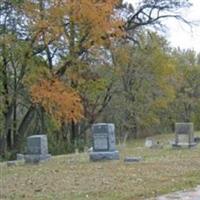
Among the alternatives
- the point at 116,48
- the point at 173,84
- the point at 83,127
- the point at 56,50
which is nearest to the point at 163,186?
the point at 56,50

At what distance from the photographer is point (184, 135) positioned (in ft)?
82.2

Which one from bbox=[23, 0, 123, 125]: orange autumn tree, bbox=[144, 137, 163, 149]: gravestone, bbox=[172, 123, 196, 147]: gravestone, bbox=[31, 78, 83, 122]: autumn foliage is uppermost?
bbox=[23, 0, 123, 125]: orange autumn tree

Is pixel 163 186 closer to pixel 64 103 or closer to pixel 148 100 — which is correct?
pixel 64 103

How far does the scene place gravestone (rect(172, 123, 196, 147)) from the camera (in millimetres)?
24531

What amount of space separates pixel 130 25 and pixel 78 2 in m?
7.49

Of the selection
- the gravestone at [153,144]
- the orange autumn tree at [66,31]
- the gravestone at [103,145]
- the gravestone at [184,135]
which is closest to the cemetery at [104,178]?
the gravestone at [103,145]

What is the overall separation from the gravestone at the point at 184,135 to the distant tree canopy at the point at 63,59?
1071 cm

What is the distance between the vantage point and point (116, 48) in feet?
133

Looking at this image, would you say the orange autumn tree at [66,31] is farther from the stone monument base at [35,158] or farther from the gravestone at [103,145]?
the gravestone at [103,145]

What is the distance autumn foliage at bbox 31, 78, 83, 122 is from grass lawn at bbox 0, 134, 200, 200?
50.8 ft

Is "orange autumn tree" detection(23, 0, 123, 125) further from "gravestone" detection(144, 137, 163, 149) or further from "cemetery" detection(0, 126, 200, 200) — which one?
"cemetery" detection(0, 126, 200, 200)

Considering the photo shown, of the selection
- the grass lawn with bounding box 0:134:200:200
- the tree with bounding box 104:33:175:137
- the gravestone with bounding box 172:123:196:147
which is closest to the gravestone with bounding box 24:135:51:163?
the grass lawn with bounding box 0:134:200:200

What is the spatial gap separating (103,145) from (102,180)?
6.48 meters

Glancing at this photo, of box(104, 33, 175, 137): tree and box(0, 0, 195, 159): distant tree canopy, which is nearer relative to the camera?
box(0, 0, 195, 159): distant tree canopy
